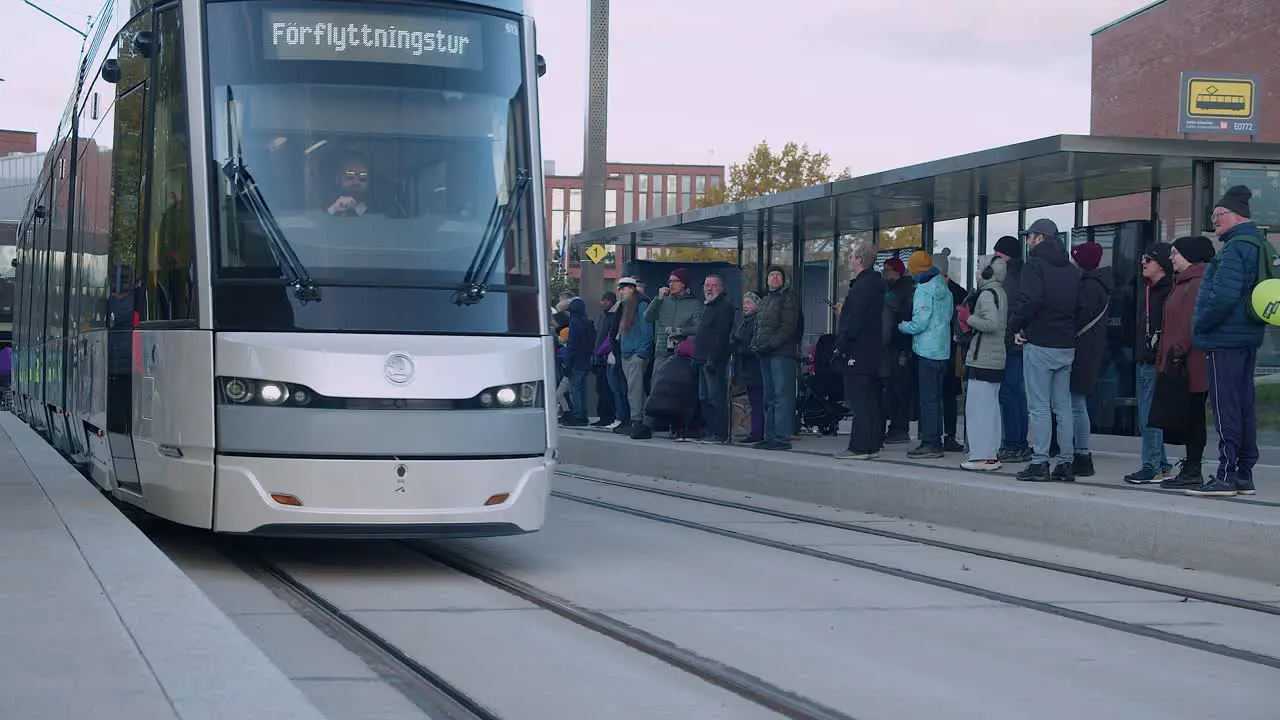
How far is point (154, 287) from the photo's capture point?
9.10 meters

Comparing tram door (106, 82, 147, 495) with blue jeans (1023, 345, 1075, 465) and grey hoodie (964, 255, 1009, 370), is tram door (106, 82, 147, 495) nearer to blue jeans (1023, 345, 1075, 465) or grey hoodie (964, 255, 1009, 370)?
blue jeans (1023, 345, 1075, 465)

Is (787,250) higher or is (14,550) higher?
(787,250)

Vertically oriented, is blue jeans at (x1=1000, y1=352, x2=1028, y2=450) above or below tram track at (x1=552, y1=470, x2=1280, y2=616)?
above

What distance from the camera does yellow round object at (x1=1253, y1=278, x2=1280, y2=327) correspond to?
9734mm

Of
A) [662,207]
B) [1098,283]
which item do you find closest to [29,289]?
[1098,283]

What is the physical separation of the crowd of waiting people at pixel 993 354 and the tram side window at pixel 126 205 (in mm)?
5993

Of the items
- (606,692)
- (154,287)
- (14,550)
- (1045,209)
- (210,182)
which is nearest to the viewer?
(606,692)

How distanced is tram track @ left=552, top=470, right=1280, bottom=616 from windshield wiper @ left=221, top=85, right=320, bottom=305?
4381 millimetres

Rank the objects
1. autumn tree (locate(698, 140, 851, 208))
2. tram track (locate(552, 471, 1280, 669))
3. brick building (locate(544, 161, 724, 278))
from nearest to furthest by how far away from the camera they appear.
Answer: tram track (locate(552, 471, 1280, 669)), autumn tree (locate(698, 140, 851, 208)), brick building (locate(544, 161, 724, 278))

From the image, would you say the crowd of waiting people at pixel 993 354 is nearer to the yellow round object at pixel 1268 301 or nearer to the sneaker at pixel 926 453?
the sneaker at pixel 926 453

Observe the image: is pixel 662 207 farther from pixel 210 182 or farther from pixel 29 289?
pixel 210 182

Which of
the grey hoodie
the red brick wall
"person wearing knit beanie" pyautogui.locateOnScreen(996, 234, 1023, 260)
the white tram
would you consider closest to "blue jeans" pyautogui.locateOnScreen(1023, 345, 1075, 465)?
the grey hoodie

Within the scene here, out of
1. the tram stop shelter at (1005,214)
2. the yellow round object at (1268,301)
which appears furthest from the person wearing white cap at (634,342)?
the yellow round object at (1268,301)

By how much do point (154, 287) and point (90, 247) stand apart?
9.52ft
